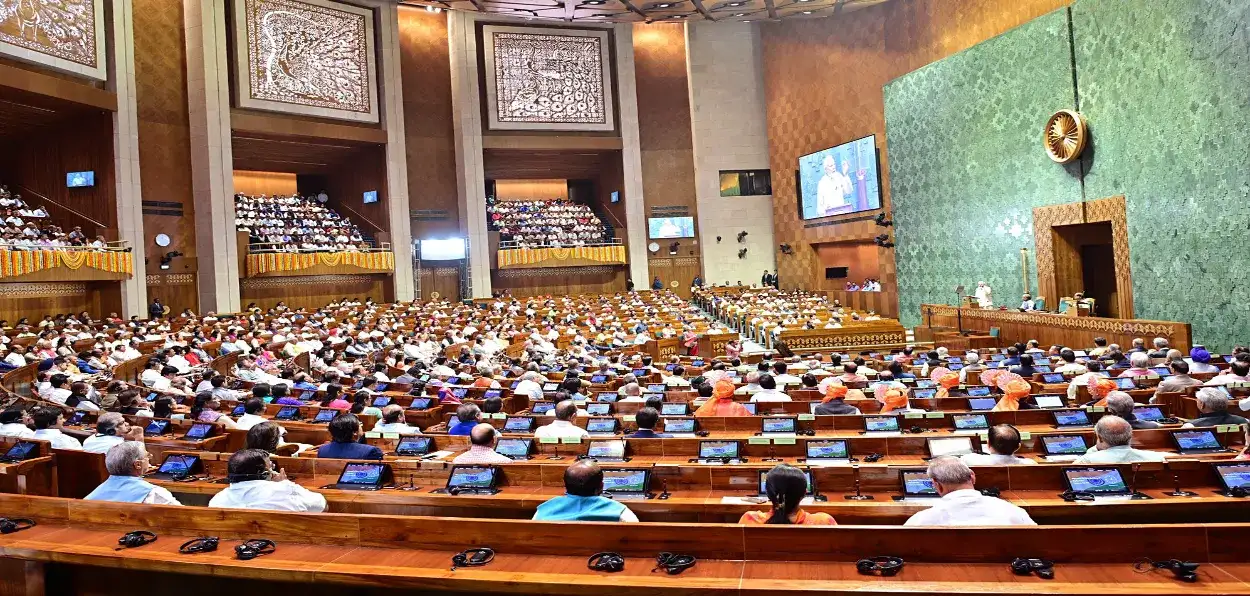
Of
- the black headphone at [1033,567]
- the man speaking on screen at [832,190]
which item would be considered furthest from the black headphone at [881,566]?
the man speaking on screen at [832,190]

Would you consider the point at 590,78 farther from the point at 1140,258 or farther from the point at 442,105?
the point at 1140,258

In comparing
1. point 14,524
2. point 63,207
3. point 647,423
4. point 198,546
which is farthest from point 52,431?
point 63,207

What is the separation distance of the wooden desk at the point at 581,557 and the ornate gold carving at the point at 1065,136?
49.5 feet

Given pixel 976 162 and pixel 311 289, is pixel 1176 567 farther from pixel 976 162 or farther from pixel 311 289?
pixel 311 289

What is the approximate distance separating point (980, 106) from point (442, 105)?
1769 cm

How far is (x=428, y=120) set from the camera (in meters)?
28.5

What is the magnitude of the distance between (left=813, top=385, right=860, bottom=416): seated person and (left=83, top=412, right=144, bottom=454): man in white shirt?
521cm

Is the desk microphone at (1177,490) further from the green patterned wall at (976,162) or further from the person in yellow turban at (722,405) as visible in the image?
the green patterned wall at (976,162)

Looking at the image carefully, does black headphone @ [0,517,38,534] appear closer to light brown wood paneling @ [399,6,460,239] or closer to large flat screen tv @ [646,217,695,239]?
light brown wood paneling @ [399,6,460,239]

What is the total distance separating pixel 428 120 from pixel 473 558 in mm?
27135

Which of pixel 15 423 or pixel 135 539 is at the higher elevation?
pixel 15 423

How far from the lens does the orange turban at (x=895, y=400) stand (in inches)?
288

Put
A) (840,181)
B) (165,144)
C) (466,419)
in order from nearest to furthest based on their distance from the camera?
(466,419) < (165,144) < (840,181)

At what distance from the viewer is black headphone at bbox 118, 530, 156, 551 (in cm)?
344
